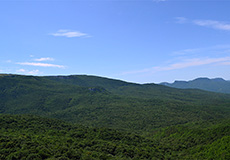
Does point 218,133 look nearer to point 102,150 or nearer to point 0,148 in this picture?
point 102,150

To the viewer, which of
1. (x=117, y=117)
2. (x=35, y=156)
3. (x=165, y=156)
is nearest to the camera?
(x=35, y=156)

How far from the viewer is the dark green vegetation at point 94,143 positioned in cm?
5028

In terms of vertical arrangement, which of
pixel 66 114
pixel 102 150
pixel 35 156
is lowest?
pixel 66 114

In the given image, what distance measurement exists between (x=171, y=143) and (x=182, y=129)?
18.7 meters

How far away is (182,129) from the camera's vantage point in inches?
4665

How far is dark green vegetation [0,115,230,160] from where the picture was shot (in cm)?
5028

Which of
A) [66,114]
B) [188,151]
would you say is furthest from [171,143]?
[66,114]

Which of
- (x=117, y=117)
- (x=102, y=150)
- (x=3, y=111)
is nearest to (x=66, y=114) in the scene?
(x=117, y=117)

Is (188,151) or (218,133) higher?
(218,133)

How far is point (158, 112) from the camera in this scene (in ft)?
633

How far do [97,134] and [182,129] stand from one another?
61.6 metres

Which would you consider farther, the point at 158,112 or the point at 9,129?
the point at 158,112

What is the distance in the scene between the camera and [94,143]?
73.3 metres

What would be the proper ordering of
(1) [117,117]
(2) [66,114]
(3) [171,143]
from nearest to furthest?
1. (3) [171,143]
2. (1) [117,117]
3. (2) [66,114]
